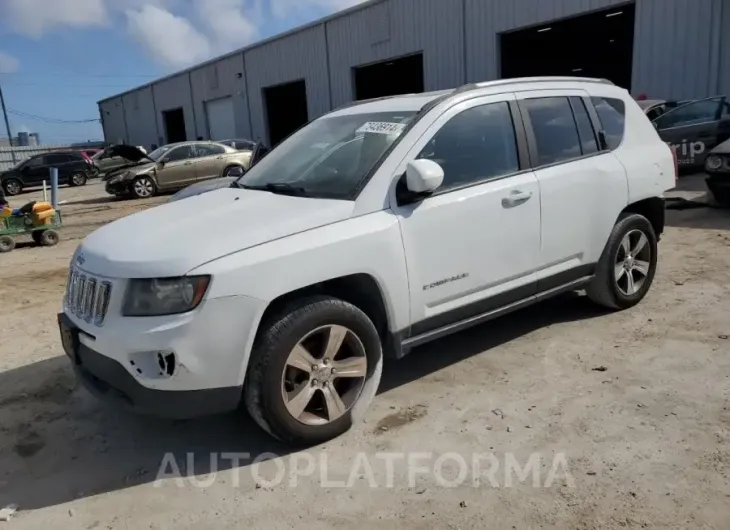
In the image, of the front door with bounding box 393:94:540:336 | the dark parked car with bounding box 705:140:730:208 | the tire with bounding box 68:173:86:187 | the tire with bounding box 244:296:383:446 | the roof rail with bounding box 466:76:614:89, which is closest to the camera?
the tire with bounding box 244:296:383:446

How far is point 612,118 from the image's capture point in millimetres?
4719

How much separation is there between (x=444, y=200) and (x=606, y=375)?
1552 millimetres

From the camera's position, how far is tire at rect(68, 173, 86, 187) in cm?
2631

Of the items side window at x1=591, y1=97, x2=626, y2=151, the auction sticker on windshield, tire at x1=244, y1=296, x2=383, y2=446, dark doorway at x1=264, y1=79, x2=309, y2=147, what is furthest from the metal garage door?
tire at x1=244, y1=296, x2=383, y2=446

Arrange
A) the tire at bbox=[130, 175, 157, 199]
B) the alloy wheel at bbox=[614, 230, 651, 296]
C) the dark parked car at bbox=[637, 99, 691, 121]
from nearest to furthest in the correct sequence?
the alloy wheel at bbox=[614, 230, 651, 296] < the dark parked car at bbox=[637, 99, 691, 121] < the tire at bbox=[130, 175, 157, 199]

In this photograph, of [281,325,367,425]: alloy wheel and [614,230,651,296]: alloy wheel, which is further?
[614,230,651,296]: alloy wheel

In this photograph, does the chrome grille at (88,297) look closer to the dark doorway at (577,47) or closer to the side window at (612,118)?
the side window at (612,118)

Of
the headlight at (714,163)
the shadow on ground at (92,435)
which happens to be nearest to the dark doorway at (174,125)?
the headlight at (714,163)

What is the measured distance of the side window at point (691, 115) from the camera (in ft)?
39.8

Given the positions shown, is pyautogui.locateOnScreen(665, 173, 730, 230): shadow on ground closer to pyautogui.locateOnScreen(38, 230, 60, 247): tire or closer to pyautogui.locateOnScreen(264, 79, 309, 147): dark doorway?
pyautogui.locateOnScreen(38, 230, 60, 247): tire

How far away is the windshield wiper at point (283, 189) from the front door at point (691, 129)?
1056cm

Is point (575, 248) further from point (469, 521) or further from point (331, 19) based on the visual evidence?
point (331, 19)

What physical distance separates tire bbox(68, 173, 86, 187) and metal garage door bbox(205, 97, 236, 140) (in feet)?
34.9

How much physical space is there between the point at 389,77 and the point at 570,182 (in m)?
25.1
